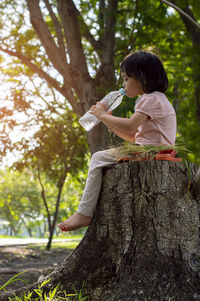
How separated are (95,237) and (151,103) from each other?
3.72 ft

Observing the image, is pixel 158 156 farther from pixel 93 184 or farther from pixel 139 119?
pixel 93 184

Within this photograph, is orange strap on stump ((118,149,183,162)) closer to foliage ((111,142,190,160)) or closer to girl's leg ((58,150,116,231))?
A: foliage ((111,142,190,160))

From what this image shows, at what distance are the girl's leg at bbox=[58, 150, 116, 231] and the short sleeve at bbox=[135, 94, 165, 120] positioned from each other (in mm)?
432

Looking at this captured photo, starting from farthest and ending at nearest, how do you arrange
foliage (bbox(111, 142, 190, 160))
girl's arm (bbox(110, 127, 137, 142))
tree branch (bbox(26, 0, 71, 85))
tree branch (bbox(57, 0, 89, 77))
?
tree branch (bbox(57, 0, 89, 77)) < tree branch (bbox(26, 0, 71, 85)) < girl's arm (bbox(110, 127, 137, 142)) < foliage (bbox(111, 142, 190, 160))

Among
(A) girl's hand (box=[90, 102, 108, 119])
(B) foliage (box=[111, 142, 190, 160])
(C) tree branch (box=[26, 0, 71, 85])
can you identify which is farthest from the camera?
(C) tree branch (box=[26, 0, 71, 85])

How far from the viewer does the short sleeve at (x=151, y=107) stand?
2680 millimetres

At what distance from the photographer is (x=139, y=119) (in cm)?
266

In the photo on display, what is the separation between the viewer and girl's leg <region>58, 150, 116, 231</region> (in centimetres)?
268

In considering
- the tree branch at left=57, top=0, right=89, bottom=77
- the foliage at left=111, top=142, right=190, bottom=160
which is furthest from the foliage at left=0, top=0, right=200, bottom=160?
the foliage at left=111, top=142, right=190, bottom=160

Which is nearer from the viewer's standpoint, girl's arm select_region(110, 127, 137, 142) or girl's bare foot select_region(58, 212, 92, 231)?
girl's bare foot select_region(58, 212, 92, 231)

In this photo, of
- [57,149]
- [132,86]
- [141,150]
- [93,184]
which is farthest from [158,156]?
[57,149]

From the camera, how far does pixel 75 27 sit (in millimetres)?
6000

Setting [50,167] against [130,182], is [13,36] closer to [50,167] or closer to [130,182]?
[50,167]

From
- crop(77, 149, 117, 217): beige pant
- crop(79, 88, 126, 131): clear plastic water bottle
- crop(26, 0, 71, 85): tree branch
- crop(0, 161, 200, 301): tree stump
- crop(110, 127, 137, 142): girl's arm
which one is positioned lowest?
crop(0, 161, 200, 301): tree stump
